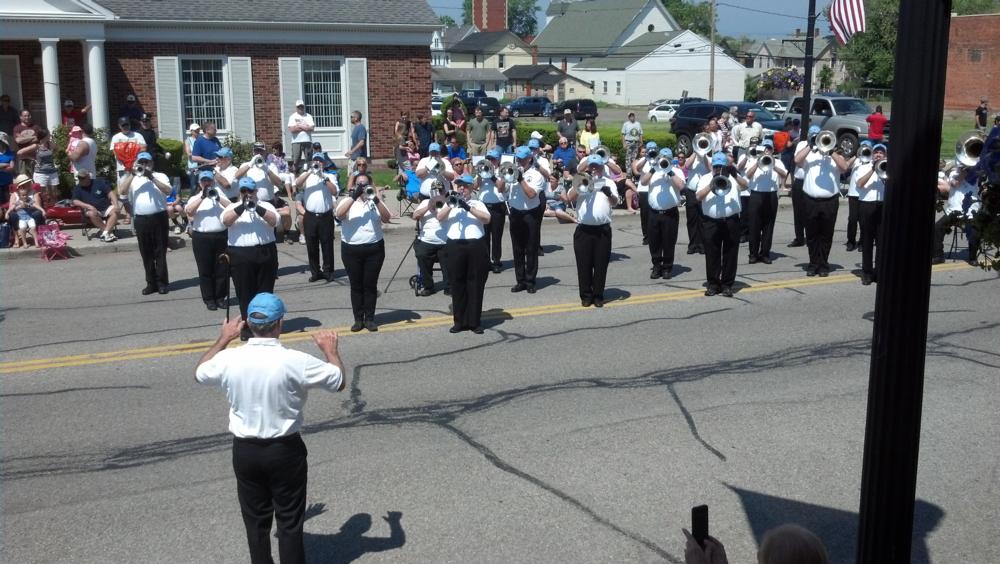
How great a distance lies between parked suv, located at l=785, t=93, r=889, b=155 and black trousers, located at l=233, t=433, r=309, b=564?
2804cm

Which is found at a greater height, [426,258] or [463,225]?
[463,225]

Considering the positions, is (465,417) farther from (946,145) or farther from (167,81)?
(946,145)

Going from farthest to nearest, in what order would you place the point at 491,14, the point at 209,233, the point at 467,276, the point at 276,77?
the point at 491,14 < the point at 276,77 < the point at 209,233 < the point at 467,276

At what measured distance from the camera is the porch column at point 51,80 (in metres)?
23.1

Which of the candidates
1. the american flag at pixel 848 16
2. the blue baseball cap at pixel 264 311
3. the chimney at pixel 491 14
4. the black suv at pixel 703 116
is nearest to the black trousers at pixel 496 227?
the blue baseball cap at pixel 264 311

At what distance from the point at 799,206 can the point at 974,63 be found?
153 ft

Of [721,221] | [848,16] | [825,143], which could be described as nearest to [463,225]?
[721,221]

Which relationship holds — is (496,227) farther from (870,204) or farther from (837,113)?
(837,113)

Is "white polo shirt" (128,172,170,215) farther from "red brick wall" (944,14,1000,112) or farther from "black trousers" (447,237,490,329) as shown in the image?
"red brick wall" (944,14,1000,112)

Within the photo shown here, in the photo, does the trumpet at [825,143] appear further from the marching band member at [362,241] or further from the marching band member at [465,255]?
the marching band member at [362,241]

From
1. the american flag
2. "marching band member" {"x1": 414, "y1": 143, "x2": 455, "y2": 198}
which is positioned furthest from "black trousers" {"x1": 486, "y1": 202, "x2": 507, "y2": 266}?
the american flag

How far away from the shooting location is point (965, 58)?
57.3 m

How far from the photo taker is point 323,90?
2697 cm

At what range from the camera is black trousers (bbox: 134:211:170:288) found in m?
13.2
